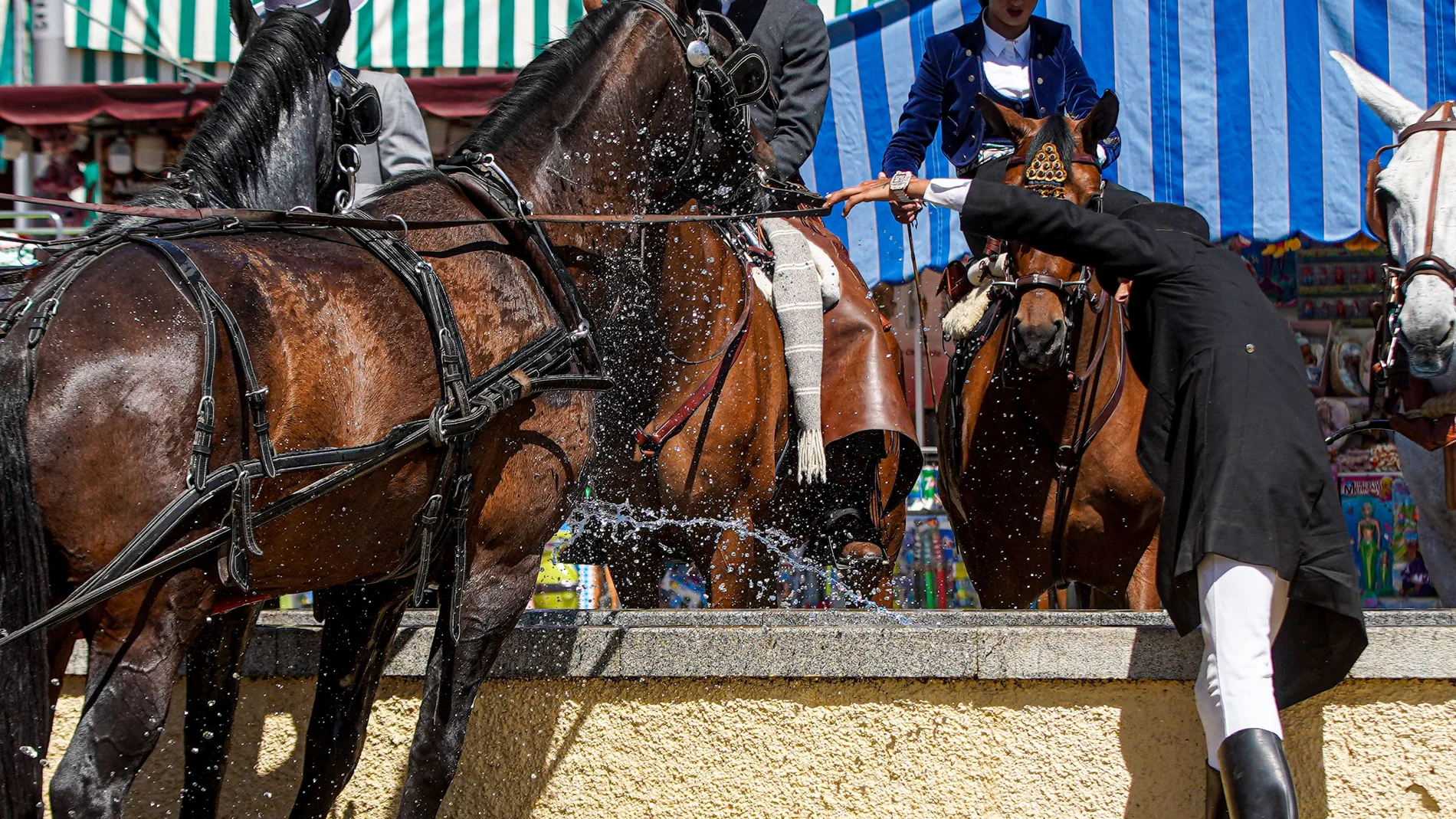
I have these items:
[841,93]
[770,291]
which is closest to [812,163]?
[841,93]

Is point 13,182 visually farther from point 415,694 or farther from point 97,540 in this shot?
point 97,540

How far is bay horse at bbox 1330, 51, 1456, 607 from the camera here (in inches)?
161

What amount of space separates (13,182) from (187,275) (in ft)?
19.8

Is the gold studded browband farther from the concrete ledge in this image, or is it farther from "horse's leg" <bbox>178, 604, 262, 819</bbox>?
"horse's leg" <bbox>178, 604, 262, 819</bbox>

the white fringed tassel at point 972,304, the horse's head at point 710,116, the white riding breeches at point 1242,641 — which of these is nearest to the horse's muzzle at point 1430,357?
the white fringed tassel at point 972,304

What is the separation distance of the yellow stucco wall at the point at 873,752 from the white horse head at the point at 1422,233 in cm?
132

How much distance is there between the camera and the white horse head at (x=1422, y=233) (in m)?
4.05

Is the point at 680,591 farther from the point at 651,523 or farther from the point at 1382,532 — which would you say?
the point at 1382,532

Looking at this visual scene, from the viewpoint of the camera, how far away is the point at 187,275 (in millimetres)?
2438

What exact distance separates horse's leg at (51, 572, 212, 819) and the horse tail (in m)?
0.06

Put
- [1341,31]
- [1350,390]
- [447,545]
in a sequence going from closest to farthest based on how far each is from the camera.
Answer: [447,545]
[1341,31]
[1350,390]

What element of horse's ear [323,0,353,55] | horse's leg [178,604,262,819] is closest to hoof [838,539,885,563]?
horse's leg [178,604,262,819]

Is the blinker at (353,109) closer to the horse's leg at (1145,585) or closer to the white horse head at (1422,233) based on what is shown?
the horse's leg at (1145,585)

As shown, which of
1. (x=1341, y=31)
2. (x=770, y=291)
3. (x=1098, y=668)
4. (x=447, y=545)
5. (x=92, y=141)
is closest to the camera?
(x=447, y=545)
